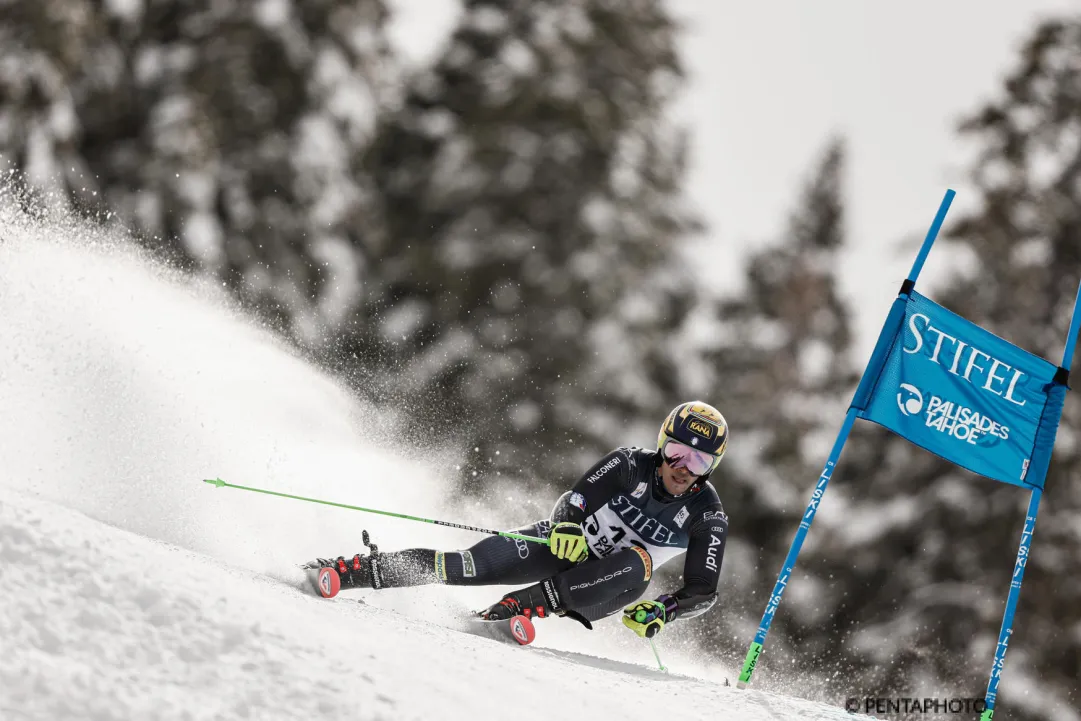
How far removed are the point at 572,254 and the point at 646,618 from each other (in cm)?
1202

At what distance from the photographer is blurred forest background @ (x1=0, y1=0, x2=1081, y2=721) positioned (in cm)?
1539

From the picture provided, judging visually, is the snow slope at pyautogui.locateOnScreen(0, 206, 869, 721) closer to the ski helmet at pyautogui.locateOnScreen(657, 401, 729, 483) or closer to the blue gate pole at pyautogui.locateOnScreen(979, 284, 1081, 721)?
the blue gate pole at pyautogui.locateOnScreen(979, 284, 1081, 721)

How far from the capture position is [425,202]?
18.6 m

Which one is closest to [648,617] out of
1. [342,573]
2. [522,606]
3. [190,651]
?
[522,606]

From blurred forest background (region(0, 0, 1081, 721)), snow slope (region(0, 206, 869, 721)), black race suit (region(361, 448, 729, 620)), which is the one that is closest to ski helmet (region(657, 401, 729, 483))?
black race suit (region(361, 448, 729, 620))

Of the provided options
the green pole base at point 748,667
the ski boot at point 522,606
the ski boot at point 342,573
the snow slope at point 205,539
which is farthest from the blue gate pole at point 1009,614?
the ski boot at point 342,573

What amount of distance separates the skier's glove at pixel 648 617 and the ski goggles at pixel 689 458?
826mm

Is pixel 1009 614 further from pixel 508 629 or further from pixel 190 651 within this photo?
pixel 190 651

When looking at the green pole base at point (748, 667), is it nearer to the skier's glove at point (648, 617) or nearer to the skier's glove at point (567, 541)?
the skier's glove at point (648, 617)

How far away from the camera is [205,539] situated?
6059mm

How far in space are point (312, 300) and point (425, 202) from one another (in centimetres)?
252

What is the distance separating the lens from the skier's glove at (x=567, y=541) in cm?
634

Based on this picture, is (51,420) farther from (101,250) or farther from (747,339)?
(747,339)

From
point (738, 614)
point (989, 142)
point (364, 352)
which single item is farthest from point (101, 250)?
point (989, 142)
